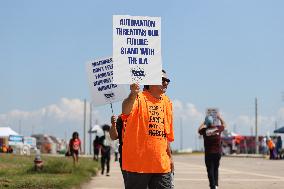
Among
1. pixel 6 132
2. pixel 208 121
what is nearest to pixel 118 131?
pixel 208 121

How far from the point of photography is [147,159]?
21.3 ft

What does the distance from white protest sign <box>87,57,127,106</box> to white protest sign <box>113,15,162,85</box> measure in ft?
7.98

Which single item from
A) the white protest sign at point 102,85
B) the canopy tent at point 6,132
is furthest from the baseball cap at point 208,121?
the canopy tent at point 6,132

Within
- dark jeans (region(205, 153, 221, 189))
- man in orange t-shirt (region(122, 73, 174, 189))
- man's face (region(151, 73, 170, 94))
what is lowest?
dark jeans (region(205, 153, 221, 189))

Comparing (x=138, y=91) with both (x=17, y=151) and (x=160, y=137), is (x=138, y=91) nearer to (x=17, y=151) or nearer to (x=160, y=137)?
(x=160, y=137)

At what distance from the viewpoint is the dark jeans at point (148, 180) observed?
6520mm

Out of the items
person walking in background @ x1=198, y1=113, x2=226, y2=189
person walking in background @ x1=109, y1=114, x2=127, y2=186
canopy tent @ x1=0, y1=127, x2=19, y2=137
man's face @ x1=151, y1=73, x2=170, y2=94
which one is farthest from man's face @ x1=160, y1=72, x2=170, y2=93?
canopy tent @ x1=0, y1=127, x2=19, y2=137

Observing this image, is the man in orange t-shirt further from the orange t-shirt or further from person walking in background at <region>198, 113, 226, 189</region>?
person walking in background at <region>198, 113, 226, 189</region>

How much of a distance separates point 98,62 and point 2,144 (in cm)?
6090

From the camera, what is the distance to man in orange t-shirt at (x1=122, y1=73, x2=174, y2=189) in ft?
21.3

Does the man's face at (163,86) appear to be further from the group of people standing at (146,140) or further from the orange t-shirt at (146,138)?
the orange t-shirt at (146,138)

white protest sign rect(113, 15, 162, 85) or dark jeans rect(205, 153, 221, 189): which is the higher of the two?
white protest sign rect(113, 15, 162, 85)

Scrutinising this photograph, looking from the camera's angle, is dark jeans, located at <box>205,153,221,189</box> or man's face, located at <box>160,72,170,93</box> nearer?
man's face, located at <box>160,72,170,93</box>

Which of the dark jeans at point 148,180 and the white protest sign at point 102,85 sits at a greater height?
the white protest sign at point 102,85
